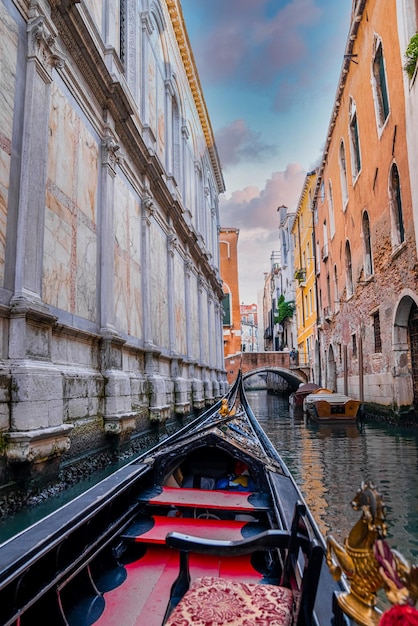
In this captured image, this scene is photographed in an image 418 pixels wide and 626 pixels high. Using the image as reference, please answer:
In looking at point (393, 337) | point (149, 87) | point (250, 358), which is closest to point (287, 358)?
point (250, 358)

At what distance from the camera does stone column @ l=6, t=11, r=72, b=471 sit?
310cm

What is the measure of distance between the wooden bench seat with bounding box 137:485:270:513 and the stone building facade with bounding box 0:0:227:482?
125cm

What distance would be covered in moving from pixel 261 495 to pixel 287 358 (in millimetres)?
20112

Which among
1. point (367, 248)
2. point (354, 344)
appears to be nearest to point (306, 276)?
point (354, 344)

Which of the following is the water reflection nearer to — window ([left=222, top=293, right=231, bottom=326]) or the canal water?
the canal water

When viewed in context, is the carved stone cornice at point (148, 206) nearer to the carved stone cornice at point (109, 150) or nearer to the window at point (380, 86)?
the carved stone cornice at point (109, 150)

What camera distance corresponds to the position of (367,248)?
35.4 ft

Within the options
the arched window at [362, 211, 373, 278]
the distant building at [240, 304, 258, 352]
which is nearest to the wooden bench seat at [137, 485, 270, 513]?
the arched window at [362, 211, 373, 278]

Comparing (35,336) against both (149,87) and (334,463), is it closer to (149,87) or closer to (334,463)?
(334,463)

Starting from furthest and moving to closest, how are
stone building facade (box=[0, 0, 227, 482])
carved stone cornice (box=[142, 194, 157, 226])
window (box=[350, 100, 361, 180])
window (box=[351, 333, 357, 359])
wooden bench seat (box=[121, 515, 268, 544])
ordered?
window (box=[351, 333, 357, 359]) < window (box=[350, 100, 361, 180]) < carved stone cornice (box=[142, 194, 157, 226]) < stone building facade (box=[0, 0, 227, 482]) < wooden bench seat (box=[121, 515, 268, 544])

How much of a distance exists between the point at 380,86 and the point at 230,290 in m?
16.8

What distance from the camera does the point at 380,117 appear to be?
9219 millimetres

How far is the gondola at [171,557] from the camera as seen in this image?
1144mm

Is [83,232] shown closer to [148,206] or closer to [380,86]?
[148,206]
